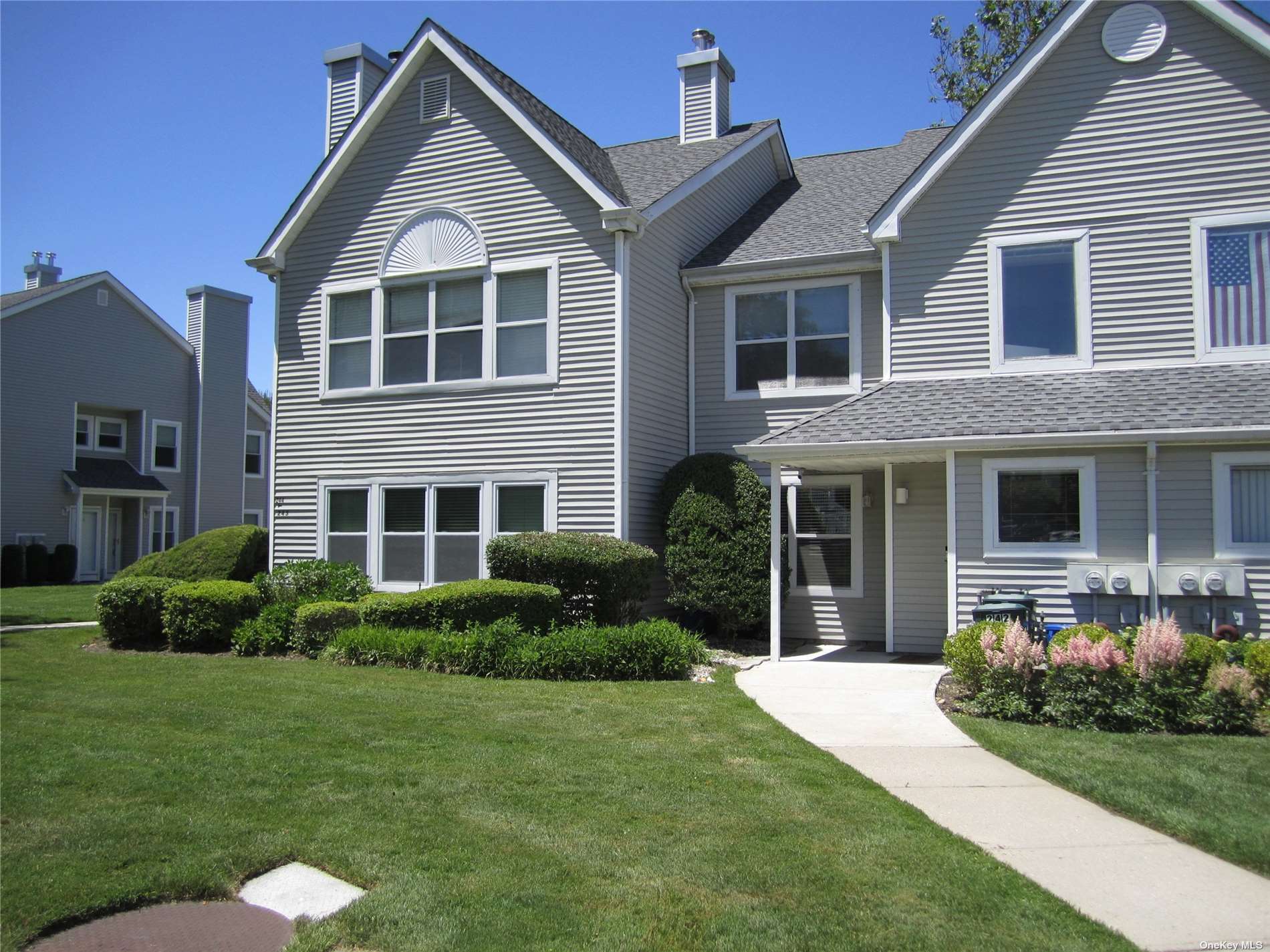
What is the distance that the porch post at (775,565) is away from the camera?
12.1 metres

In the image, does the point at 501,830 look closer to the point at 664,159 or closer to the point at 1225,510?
the point at 1225,510

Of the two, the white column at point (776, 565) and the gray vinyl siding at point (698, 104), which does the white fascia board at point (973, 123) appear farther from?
the gray vinyl siding at point (698, 104)

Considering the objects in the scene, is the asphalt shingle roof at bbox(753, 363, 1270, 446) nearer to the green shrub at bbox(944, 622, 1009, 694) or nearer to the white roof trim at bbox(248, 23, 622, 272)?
the green shrub at bbox(944, 622, 1009, 694)

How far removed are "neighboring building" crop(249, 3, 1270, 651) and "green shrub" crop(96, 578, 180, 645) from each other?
2.55 meters

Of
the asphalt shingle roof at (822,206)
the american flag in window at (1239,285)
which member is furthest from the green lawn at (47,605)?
the american flag in window at (1239,285)

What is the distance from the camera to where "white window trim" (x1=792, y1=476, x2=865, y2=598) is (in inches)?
551

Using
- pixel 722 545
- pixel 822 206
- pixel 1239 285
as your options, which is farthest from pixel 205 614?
pixel 1239 285

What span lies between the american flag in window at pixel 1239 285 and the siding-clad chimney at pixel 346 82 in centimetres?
1327

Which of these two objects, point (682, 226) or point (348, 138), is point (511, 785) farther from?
point (348, 138)

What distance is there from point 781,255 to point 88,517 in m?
25.5

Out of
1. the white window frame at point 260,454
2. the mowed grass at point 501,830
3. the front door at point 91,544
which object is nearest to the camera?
the mowed grass at point 501,830

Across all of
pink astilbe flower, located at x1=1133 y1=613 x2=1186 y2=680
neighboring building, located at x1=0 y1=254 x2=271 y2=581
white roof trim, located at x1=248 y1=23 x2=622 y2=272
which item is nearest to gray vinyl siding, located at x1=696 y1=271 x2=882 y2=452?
white roof trim, located at x1=248 y1=23 x2=622 y2=272

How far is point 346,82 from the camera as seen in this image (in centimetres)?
1748

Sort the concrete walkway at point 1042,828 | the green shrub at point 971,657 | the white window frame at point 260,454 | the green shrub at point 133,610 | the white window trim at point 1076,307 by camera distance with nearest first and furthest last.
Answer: the concrete walkway at point 1042,828 < the green shrub at point 971,657 < the white window trim at point 1076,307 < the green shrub at point 133,610 < the white window frame at point 260,454
